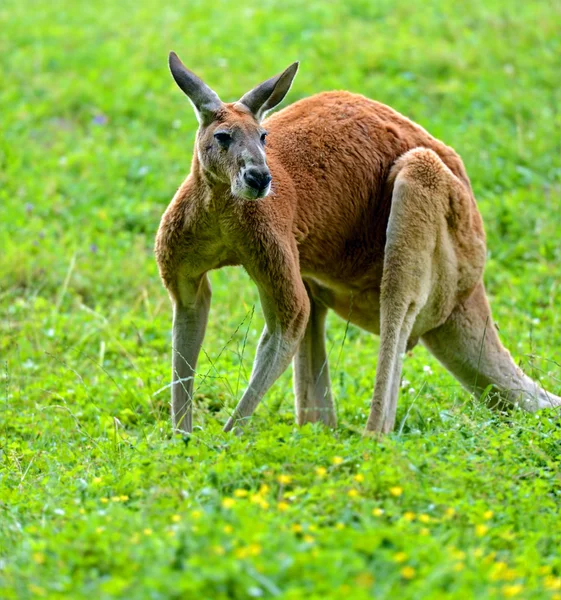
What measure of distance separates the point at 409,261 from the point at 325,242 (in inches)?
18.8

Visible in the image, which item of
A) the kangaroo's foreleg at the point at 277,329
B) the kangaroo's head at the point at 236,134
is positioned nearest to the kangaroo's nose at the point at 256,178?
the kangaroo's head at the point at 236,134

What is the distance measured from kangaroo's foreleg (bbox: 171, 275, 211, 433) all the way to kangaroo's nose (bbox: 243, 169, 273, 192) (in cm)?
78

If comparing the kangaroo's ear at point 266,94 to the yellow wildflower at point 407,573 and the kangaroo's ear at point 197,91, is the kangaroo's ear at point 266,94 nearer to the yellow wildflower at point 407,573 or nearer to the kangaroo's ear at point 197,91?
the kangaroo's ear at point 197,91

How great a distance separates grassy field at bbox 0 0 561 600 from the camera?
3461 mm

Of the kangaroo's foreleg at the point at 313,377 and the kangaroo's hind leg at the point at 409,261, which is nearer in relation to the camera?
the kangaroo's hind leg at the point at 409,261

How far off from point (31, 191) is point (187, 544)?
6.87m

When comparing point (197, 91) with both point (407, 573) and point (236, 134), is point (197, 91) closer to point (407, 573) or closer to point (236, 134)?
point (236, 134)

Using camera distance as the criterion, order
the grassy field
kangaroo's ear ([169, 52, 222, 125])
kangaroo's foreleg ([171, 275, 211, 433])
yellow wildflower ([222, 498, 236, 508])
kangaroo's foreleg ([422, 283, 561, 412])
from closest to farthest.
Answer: the grassy field → yellow wildflower ([222, 498, 236, 508]) → kangaroo's ear ([169, 52, 222, 125]) → kangaroo's foreleg ([171, 275, 211, 433]) → kangaroo's foreleg ([422, 283, 561, 412])

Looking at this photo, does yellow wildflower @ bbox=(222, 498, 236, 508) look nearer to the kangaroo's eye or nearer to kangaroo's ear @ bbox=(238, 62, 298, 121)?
the kangaroo's eye

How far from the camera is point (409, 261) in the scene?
221 inches

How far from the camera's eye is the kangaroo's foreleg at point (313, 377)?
5.99 metres

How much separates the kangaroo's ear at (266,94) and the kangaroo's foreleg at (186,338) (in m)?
0.94

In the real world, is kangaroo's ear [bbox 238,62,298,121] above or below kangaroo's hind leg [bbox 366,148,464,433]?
above

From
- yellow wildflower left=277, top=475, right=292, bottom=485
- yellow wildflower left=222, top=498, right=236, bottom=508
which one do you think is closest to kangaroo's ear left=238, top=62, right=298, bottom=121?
yellow wildflower left=277, top=475, right=292, bottom=485
